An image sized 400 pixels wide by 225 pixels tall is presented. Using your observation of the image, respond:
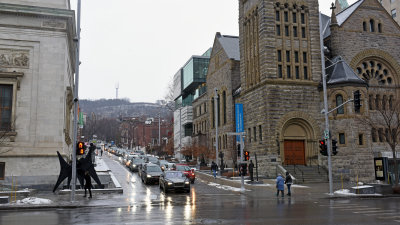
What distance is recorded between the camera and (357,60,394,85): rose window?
142ft

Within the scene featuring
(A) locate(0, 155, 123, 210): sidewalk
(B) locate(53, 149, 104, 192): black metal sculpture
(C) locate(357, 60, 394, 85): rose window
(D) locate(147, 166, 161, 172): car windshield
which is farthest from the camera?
(C) locate(357, 60, 394, 85): rose window

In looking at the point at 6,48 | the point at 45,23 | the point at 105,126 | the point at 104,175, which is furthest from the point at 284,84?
the point at 105,126

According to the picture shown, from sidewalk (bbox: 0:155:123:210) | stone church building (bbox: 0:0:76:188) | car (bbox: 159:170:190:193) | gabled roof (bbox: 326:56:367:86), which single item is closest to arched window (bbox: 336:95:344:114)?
gabled roof (bbox: 326:56:367:86)

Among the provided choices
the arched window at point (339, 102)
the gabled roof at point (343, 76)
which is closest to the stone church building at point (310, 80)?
the gabled roof at point (343, 76)

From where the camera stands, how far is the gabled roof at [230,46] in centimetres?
5712

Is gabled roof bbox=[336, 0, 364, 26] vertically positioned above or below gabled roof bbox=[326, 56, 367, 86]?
above

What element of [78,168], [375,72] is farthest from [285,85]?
[78,168]

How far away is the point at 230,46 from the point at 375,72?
2316 cm

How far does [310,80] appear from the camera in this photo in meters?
40.7

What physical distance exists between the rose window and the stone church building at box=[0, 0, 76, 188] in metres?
31.7

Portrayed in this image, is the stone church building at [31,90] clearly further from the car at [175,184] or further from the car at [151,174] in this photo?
the car at [151,174]

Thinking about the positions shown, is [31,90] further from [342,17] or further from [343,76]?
[342,17]

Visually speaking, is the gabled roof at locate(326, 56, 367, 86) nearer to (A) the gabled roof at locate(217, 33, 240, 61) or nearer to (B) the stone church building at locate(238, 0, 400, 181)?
(B) the stone church building at locate(238, 0, 400, 181)

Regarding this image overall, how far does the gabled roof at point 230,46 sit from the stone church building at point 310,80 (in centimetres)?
1183
